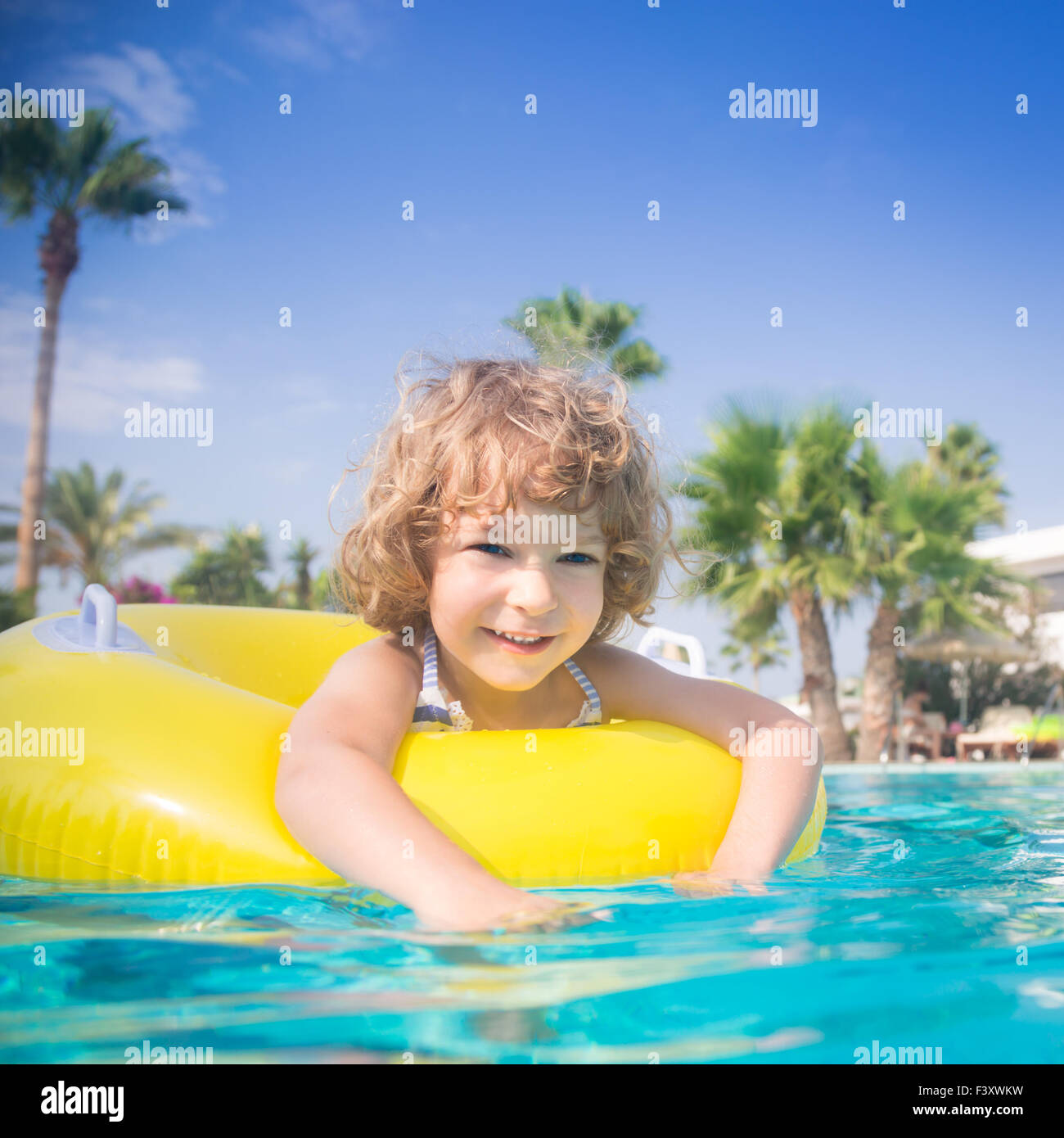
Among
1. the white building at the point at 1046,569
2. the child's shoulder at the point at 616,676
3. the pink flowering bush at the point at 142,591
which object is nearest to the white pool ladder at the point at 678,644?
the child's shoulder at the point at 616,676

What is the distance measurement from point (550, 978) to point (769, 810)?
0.92 meters

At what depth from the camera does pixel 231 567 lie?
3158 cm

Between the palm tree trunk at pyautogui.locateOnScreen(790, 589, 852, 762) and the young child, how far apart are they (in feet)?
36.6

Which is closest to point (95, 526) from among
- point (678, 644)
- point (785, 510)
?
point (785, 510)

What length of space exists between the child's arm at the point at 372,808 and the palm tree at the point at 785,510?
35.7 feet

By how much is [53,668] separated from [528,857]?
1311 mm

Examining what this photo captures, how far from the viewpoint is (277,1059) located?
3.47ft

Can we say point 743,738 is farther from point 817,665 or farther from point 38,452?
point 38,452

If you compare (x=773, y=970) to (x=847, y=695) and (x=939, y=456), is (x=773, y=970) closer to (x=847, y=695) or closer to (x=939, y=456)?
(x=847, y=695)

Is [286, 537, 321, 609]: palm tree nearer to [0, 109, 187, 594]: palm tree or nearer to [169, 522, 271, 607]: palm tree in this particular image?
[169, 522, 271, 607]: palm tree

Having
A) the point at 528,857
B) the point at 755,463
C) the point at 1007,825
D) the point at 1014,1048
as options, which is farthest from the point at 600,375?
the point at 755,463

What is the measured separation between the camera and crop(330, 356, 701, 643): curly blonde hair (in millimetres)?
2086

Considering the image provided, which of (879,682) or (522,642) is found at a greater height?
(522,642)

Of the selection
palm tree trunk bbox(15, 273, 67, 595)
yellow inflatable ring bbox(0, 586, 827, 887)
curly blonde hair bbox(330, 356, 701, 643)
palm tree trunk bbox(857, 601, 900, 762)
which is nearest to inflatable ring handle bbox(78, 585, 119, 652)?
yellow inflatable ring bbox(0, 586, 827, 887)
